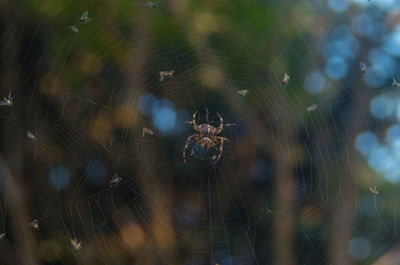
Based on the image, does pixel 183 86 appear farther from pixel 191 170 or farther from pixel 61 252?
pixel 61 252

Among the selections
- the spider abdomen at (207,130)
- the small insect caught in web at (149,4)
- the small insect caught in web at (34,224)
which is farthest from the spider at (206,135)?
the small insect caught in web at (34,224)

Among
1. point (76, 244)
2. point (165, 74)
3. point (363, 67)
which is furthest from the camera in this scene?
point (165, 74)

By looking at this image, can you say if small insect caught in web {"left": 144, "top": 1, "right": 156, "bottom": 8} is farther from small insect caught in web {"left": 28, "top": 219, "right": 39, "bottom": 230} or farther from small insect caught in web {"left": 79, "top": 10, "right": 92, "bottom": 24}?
small insect caught in web {"left": 28, "top": 219, "right": 39, "bottom": 230}

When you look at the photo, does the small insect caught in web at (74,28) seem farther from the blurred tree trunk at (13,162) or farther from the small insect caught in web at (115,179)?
the small insect caught in web at (115,179)

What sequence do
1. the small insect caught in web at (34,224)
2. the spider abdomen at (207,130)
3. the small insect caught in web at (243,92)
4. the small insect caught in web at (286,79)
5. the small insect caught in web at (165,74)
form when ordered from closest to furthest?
the small insect caught in web at (34,224)
the small insect caught in web at (286,79)
the small insect caught in web at (165,74)
the small insect caught in web at (243,92)
the spider abdomen at (207,130)

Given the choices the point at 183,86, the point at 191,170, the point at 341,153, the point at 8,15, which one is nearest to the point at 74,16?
the point at 8,15

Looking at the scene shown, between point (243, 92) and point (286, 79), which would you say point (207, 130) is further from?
point (286, 79)

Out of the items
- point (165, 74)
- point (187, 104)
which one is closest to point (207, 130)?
point (187, 104)

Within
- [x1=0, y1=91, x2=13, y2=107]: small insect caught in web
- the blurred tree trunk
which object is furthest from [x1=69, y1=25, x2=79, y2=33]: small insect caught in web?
[x1=0, y1=91, x2=13, y2=107]: small insect caught in web

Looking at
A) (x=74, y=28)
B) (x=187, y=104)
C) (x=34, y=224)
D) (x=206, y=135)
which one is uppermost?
(x=74, y=28)
